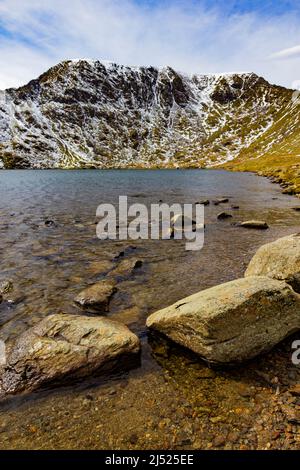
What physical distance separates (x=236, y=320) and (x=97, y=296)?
662 cm

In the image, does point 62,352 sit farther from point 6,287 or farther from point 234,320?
point 6,287

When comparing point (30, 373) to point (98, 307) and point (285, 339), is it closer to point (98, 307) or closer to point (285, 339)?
point (98, 307)

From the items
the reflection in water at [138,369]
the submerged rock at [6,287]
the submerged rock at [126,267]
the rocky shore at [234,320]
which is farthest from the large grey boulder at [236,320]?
the submerged rock at [6,287]

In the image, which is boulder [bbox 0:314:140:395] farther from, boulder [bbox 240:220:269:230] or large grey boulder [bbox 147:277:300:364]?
boulder [bbox 240:220:269:230]

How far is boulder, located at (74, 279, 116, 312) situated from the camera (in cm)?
1376

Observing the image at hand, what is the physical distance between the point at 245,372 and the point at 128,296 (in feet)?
21.8

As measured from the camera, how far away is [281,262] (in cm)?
1341

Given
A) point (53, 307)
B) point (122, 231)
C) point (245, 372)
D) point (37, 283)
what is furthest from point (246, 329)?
point (122, 231)

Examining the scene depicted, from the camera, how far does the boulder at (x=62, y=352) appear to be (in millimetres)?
9219

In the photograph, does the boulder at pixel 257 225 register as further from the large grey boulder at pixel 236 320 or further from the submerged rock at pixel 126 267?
the large grey boulder at pixel 236 320

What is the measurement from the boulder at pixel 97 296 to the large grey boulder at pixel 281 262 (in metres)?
6.63

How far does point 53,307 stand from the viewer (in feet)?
45.1

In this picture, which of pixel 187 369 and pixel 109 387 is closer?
pixel 109 387

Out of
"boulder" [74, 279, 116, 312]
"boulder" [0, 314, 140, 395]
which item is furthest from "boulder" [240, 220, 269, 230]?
"boulder" [0, 314, 140, 395]
